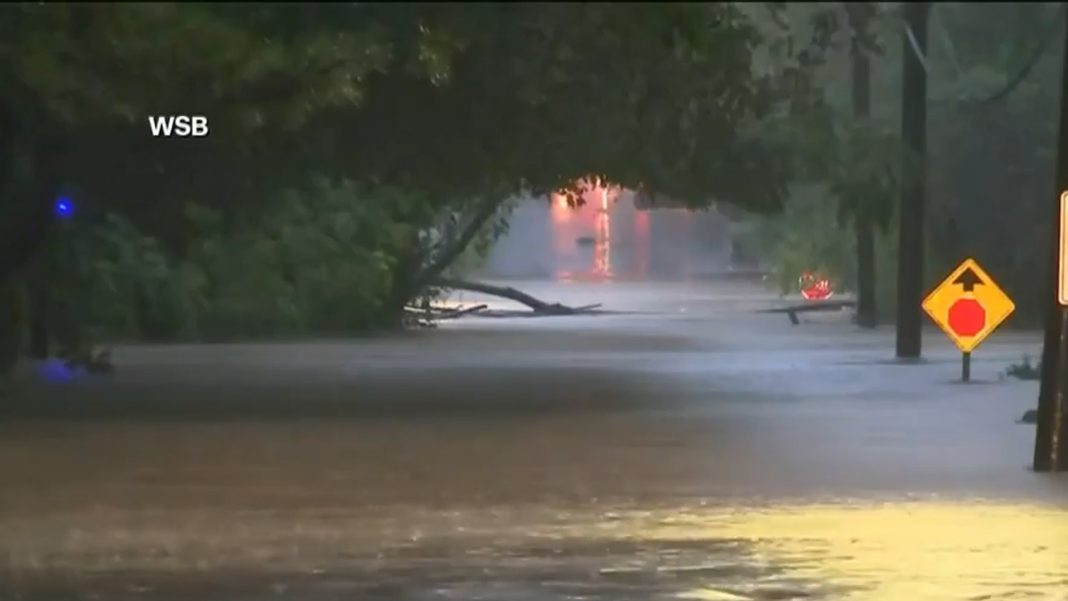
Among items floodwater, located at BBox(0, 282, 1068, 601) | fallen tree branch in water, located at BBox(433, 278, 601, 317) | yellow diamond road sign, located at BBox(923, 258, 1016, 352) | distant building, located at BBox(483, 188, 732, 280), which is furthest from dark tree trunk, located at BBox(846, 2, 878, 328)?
fallen tree branch in water, located at BBox(433, 278, 601, 317)

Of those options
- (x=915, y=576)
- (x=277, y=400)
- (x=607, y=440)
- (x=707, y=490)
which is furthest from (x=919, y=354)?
(x=915, y=576)

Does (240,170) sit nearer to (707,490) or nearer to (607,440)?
(607,440)

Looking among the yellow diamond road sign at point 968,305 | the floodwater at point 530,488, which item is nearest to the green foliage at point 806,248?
the yellow diamond road sign at point 968,305

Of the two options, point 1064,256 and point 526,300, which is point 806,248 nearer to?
point 526,300

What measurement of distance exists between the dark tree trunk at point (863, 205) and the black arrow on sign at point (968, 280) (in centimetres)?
135

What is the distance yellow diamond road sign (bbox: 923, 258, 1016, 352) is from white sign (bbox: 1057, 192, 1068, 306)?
34.2 feet

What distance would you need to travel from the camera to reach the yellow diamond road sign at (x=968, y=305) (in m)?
27.4

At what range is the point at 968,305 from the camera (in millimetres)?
27594

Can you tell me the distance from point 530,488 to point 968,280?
12.4 m

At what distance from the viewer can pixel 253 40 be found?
9.54m

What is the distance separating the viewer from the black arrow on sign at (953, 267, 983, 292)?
2734 centimetres

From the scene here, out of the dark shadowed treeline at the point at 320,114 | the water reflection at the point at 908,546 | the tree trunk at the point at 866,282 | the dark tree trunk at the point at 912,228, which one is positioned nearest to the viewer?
the dark shadowed treeline at the point at 320,114

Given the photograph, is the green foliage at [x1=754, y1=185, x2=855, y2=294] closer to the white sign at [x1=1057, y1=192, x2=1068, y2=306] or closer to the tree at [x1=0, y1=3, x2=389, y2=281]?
the tree at [x1=0, y1=3, x2=389, y2=281]

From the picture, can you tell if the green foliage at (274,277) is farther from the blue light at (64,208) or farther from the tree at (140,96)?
the tree at (140,96)
